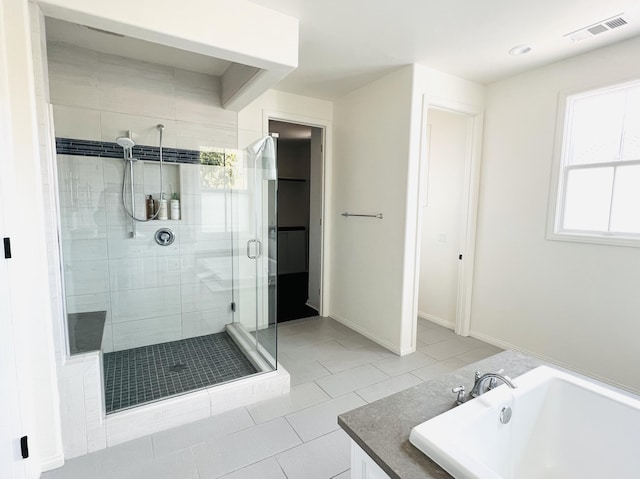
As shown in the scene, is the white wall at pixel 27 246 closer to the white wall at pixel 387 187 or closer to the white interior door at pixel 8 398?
the white interior door at pixel 8 398

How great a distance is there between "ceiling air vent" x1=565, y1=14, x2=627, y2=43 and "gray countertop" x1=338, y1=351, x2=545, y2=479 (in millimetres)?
2259

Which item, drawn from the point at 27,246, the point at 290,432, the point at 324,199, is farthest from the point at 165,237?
the point at 290,432

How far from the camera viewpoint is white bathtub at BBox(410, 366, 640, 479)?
1.23m

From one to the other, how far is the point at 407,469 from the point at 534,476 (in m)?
0.88

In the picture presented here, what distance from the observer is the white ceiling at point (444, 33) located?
1999 millimetres

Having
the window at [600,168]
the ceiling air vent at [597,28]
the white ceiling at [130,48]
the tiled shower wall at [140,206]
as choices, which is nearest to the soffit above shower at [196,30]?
the white ceiling at [130,48]

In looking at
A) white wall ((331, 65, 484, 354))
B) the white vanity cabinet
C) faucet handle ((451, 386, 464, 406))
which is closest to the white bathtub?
faucet handle ((451, 386, 464, 406))

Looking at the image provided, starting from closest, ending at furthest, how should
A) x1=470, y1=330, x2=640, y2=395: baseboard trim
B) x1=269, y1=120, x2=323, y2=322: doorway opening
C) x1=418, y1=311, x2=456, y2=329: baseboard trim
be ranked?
x1=470, y1=330, x2=640, y2=395: baseboard trim
x1=418, y1=311, x2=456, y2=329: baseboard trim
x1=269, y1=120, x2=323, y2=322: doorway opening

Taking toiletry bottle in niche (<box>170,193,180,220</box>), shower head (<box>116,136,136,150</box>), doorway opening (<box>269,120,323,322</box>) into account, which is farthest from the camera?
doorway opening (<box>269,120,323,322</box>)

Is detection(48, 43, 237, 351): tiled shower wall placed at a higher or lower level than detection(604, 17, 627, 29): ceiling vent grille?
lower

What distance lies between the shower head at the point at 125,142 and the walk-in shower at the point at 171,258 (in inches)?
0.5

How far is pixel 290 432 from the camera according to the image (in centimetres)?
200

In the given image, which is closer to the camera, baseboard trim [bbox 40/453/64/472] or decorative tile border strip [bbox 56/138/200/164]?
baseboard trim [bbox 40/453/64/472]

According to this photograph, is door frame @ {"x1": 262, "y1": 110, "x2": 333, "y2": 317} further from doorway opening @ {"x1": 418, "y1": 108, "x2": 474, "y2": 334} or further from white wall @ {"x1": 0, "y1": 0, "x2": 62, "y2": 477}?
white wall @ {"x1": 0, "y1": 0, "x2": 62, "y2": 477}
